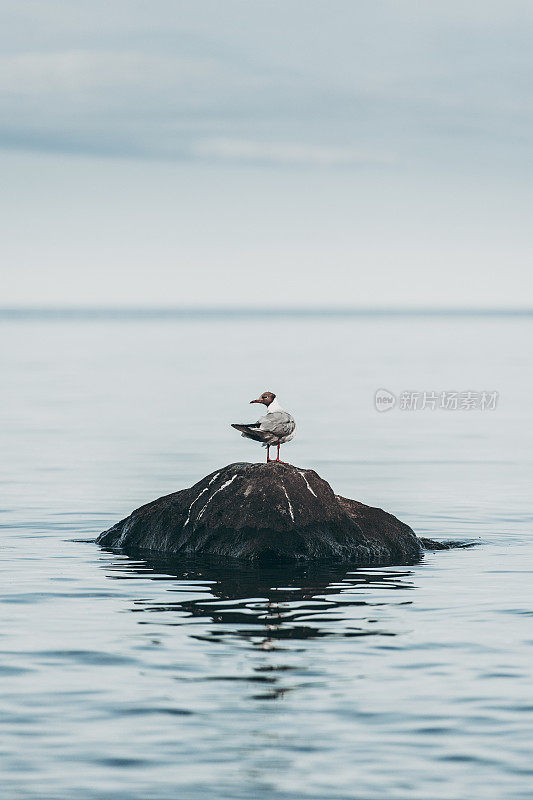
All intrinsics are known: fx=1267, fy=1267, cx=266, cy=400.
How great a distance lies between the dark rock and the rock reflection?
1.01 feet

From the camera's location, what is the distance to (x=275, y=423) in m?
19.0

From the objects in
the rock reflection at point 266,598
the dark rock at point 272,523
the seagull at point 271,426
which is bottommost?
the rock reflection at point 266,598

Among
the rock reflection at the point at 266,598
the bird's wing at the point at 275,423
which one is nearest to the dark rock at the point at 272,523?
the rock reflection at the point at 266,598

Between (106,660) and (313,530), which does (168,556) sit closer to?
(313,530)

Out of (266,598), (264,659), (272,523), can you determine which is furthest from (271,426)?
(264,659)

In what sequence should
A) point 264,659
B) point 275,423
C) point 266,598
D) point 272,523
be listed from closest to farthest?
point 264,659
point 266,598
point 272,523
point 275,423

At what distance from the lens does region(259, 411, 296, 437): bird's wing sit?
62.3 feet

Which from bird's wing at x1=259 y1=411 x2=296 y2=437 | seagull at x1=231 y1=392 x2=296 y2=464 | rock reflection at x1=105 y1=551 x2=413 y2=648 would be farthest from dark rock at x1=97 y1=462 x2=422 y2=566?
bird's wing at x1=259 y1=411 x2=296 y2=437

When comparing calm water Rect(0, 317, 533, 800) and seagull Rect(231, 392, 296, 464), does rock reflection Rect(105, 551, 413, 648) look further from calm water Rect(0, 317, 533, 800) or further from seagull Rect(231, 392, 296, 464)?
seagull Rect(231, 392, 296, 464)

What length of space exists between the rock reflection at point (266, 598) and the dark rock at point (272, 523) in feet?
1.01

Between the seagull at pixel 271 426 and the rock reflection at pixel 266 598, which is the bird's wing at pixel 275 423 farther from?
the rock reflection at pixel 266 598

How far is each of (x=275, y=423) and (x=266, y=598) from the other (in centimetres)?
361

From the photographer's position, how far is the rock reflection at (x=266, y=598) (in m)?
14.3

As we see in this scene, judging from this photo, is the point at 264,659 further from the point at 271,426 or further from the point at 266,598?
the point at 271,426
